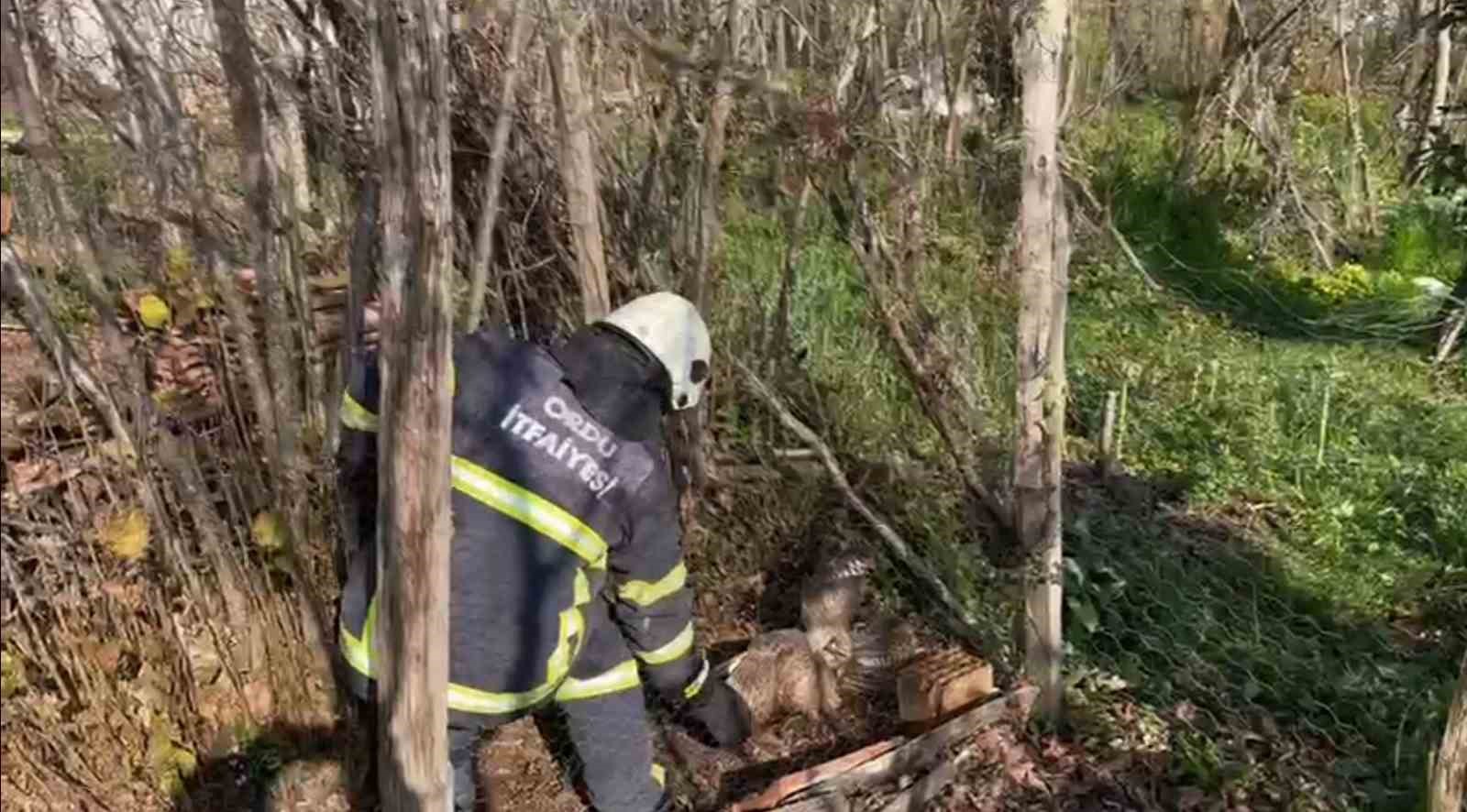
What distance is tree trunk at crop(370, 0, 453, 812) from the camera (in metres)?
2.04

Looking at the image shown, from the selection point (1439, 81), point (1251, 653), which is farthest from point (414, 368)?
point (1439, 81)

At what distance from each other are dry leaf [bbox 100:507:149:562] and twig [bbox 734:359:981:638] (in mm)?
1785

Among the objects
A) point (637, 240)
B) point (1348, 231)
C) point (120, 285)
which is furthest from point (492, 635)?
point (1348, 231)

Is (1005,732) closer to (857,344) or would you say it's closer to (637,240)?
(857,344)

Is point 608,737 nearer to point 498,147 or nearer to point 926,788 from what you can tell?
point 926,788

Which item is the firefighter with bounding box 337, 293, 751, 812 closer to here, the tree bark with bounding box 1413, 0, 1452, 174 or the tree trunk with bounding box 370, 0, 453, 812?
the tree trunk with bounding box 370, 0, 453, 812

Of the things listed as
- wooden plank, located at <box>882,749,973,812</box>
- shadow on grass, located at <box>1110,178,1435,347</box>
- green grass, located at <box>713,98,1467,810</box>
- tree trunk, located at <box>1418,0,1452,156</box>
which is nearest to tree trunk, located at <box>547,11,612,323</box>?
green grass, located at <box>713,98,1467,810</box>

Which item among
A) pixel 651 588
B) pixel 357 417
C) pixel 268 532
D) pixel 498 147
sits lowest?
pixel 651 588

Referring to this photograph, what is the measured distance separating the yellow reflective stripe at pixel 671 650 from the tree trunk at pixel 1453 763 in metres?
1.64

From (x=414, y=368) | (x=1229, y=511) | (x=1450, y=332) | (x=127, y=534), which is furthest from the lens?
(x=1450, y=332)

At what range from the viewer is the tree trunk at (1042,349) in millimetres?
3096

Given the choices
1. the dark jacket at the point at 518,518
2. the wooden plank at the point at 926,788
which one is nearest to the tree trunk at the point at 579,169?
the dark jacket at the point at 518,518

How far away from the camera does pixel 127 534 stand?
8.24 feet

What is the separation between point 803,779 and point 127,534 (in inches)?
64.4
